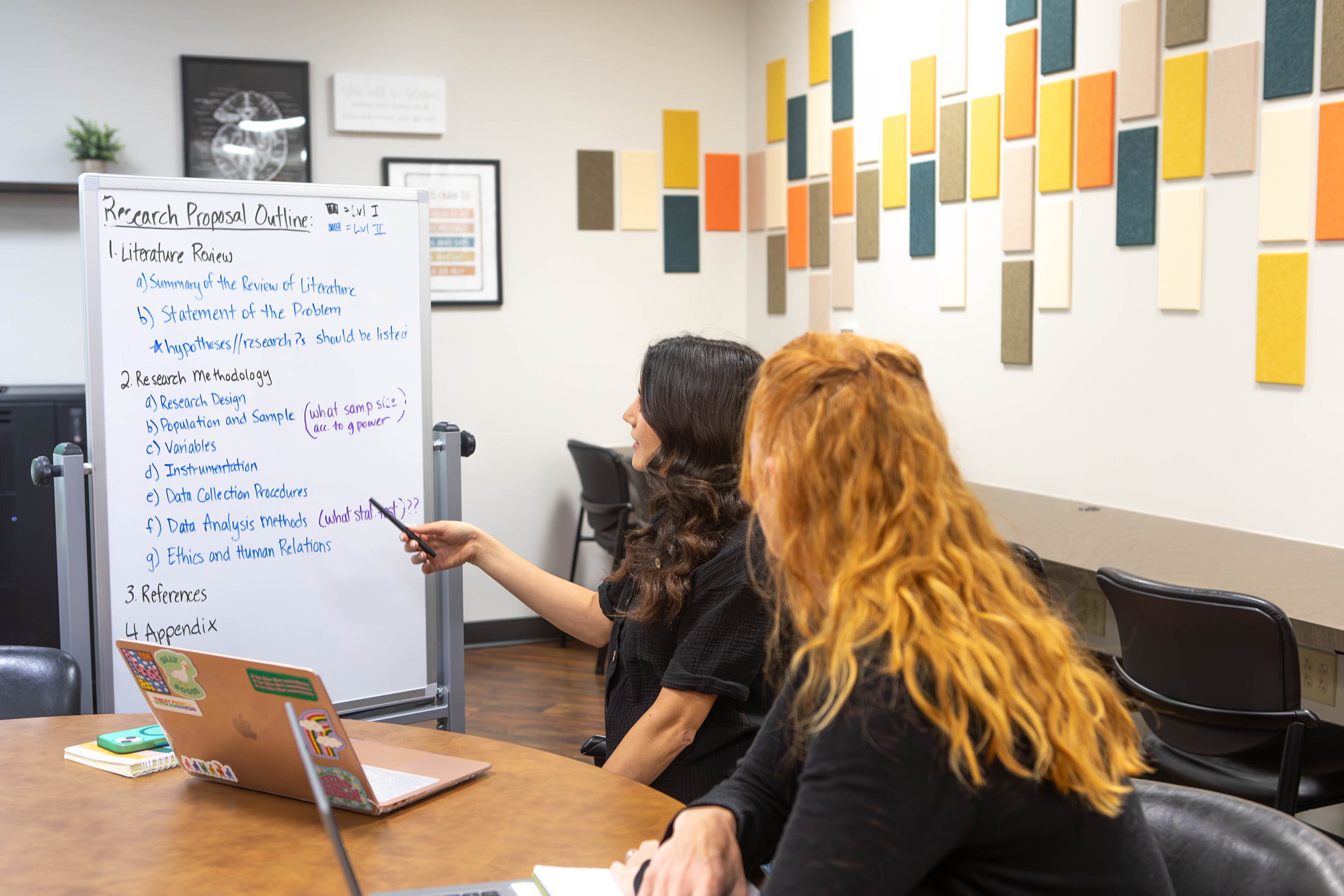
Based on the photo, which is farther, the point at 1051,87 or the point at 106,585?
the point at 1051,87

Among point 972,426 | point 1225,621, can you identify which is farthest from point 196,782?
point 972,426

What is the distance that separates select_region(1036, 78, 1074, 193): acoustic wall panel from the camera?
3.33m

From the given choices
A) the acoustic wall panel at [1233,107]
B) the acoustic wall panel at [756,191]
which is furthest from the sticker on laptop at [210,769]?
the acoustic wall panel at [756,191]

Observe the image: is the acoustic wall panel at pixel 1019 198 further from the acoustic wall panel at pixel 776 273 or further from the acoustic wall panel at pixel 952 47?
the acoustic wall panel at pixel 776 273

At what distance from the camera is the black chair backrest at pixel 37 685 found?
187cm

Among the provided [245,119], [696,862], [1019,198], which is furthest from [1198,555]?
[245,119]

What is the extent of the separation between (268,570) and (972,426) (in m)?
2.50

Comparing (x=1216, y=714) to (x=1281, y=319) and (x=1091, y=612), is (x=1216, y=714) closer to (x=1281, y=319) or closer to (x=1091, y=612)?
(x=1091, y=612)

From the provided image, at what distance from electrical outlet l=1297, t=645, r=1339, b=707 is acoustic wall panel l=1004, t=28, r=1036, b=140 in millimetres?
1907

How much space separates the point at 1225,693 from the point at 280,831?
5.55 ft

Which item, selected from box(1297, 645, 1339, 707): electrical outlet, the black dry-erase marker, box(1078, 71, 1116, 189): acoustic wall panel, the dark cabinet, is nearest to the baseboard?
the dark cabinet

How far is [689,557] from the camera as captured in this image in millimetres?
1688

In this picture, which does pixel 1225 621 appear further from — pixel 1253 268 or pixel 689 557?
pixel 1253 268

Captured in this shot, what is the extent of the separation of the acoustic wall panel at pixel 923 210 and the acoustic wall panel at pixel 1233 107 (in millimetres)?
1151
